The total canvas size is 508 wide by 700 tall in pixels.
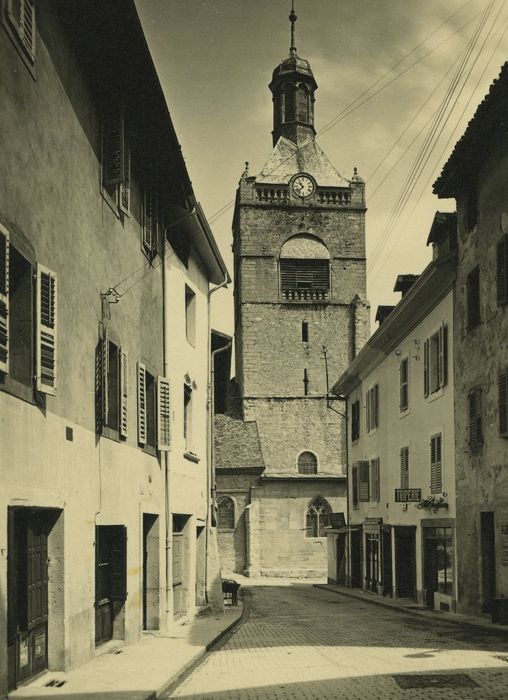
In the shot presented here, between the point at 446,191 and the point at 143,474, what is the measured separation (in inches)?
417

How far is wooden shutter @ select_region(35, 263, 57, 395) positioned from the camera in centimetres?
937

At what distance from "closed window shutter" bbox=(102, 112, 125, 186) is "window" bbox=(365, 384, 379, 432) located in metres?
20.3

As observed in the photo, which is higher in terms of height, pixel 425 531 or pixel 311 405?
pixel 311 405

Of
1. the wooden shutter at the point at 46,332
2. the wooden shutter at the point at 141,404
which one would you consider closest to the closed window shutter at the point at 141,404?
the wooden shutter at the point at 141,404

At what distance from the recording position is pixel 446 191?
873 inches

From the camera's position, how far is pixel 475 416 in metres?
20.3

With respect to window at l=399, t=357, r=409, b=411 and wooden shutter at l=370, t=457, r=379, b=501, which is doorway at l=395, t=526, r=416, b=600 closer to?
window at l=399, t=357, r=409, b=411

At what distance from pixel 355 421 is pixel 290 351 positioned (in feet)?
70.8

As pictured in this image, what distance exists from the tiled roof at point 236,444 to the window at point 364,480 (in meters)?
20.9

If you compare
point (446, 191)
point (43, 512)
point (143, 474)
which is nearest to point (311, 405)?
point (446, 191)

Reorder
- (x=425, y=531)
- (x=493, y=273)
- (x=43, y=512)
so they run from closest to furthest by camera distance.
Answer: (x=43, y=512)
(x=493, y=273)
(x=425, y=531)

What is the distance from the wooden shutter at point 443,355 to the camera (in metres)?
22.9

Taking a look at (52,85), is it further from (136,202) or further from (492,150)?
(492,150)

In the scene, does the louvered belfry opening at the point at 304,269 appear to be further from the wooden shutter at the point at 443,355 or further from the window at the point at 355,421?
the wooden shutter at the point at 443,355
